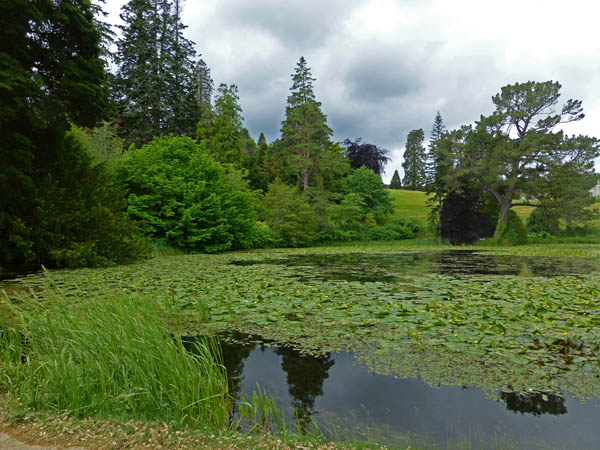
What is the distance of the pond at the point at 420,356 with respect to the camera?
272cm

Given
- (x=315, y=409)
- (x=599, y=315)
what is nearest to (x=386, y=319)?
(x=315, y=409)

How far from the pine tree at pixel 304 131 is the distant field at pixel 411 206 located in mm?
12972

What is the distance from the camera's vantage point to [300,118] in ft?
112

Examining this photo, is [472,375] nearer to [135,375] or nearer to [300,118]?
[135,375]

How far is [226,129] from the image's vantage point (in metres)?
37.1

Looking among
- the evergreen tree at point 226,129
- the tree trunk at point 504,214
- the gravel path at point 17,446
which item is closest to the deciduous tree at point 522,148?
the tree trunk at point 504,214

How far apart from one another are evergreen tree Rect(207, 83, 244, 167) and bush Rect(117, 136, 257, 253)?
16.0 m

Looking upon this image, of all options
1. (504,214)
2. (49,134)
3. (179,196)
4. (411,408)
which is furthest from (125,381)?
(504,214)

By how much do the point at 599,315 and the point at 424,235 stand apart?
31341 millimetres

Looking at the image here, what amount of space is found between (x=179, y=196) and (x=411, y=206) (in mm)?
39209

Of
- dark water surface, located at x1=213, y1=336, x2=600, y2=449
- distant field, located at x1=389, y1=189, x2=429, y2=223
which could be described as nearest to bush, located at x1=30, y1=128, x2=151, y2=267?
dark water surface, located at x1=213, y1=336, x2=600, y2=449

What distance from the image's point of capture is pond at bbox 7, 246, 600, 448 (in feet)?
8.94

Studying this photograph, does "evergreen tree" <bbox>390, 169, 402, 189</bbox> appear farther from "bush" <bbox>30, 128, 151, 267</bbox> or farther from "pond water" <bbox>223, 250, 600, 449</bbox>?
"pond water" <bbox>223, 250, 600, 449</bbox>

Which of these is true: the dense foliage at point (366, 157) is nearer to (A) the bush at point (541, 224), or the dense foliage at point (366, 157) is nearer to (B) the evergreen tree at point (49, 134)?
(A) the bush at point (541, 224)
